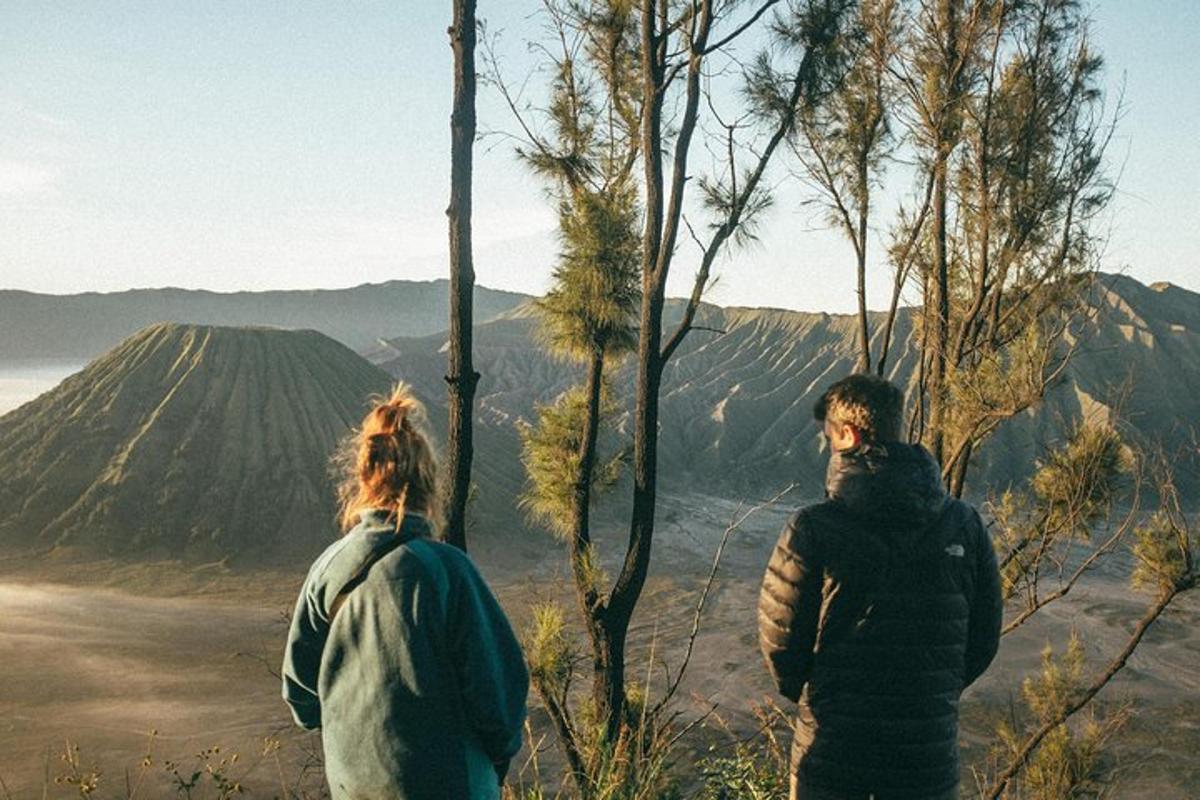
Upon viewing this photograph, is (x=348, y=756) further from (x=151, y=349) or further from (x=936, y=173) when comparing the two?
(x=151, y=349)

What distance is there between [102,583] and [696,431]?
2501 centimetres

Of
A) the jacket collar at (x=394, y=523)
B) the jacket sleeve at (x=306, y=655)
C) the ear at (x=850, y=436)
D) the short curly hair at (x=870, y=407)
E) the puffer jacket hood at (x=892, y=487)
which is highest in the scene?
the short curly hair at (x=870, y=407)

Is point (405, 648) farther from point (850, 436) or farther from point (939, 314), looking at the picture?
Answer: point (939, 314)

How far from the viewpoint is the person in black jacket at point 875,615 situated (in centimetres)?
217

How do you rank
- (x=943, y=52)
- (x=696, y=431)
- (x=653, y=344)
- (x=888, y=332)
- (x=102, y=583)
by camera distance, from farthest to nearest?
(x=696, y=431), (x=102, y=583), (x=888, y=332), (x=943, y=52), (x=653, y=344)

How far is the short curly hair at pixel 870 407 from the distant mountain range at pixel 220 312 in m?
97.1

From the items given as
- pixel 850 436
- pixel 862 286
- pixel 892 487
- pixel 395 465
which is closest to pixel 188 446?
pixel 862 286

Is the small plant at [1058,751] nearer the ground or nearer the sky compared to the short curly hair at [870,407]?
nearer the ground

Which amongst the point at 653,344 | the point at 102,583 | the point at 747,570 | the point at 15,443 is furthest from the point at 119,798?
the point at 15,443

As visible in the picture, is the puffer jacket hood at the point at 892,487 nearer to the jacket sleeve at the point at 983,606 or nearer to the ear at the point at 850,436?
the ear at the point at 850,436

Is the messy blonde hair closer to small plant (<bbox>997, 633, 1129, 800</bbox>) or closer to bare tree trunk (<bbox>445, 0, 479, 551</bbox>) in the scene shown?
bare tree trunk (<bbox>445, 0, 479, 551</bbox>)

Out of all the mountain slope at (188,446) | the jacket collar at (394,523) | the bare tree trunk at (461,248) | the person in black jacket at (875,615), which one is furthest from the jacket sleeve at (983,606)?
the mountain slope at (188,446)

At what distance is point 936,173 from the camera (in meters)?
7.17

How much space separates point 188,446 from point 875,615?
3038cm
